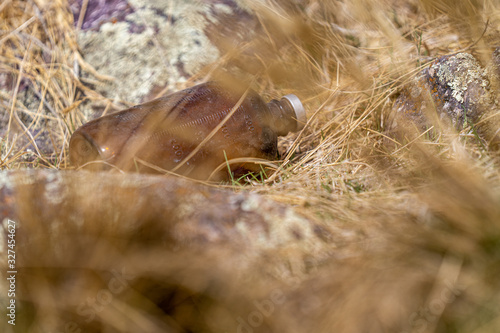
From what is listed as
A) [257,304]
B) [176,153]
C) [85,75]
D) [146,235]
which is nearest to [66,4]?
[85,75]

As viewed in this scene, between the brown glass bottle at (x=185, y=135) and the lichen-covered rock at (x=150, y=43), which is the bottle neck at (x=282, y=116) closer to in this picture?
the brown glass bottle at (x=185, y=135)

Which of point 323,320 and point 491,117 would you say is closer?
point 323,320

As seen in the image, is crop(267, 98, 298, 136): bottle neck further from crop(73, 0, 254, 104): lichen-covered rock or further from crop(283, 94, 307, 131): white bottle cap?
crop(73, 0, 254, 104): lichen-covered rock

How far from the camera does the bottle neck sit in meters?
1.67

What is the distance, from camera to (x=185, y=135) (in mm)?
1480

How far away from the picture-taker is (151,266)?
0.71 meters

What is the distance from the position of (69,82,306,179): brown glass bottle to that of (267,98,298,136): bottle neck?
4 cm

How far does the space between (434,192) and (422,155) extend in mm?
76

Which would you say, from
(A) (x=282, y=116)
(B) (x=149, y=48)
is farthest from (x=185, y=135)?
(B) (x=149, y=48)

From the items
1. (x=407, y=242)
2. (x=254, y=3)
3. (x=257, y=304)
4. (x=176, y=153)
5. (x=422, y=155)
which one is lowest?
(x=176, y=153)

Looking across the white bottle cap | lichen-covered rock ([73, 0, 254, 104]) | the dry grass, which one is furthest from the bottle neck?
lichen-covered rock ([73, 0, 254, 104])

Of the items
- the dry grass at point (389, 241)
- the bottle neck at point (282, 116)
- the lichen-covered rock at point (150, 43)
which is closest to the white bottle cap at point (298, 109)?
the bottle neck at point (282, 116)

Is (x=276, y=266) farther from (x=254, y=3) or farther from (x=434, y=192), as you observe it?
(x=254, y=3)

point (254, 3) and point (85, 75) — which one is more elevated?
point (254, 3)
